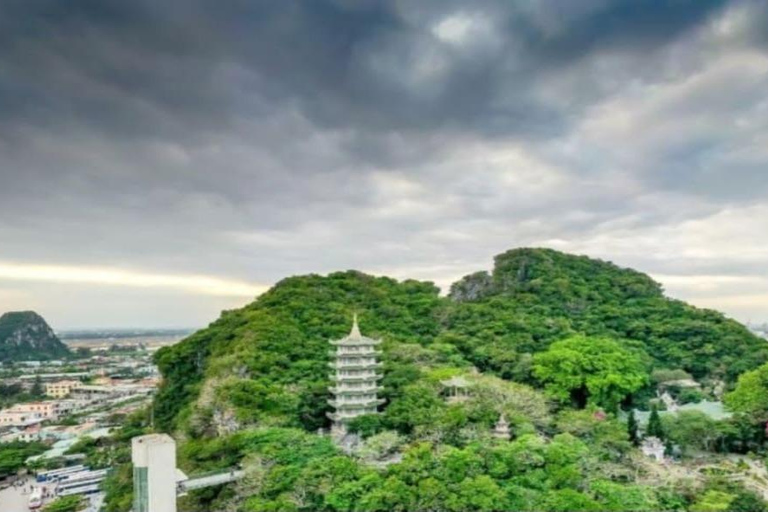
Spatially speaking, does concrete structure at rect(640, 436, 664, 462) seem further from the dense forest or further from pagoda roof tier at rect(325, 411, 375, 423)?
pagoda roof tier at rect(325, 411, 375, 423)

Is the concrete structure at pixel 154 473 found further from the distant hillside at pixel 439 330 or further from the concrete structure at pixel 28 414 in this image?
the concrete structure at pixel 28 414

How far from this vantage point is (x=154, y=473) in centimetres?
1323

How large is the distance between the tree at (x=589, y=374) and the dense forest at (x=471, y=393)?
0.21ft

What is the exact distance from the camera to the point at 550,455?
14391mm

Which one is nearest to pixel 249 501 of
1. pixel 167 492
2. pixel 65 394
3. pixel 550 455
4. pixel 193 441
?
pixel 167 492

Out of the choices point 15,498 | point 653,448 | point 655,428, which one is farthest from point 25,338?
point 653,448

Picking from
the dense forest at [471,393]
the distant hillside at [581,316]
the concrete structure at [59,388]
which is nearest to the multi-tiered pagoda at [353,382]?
the dense forest at [471,393]

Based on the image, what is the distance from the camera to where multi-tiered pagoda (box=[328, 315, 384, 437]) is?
18672mm

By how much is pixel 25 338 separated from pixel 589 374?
84599 mm

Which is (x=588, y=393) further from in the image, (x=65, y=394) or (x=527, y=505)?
(x=65, y=394)

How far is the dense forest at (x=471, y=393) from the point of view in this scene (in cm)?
1369

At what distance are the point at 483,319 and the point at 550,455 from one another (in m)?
15.3

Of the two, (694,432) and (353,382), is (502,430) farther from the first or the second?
(694,432)

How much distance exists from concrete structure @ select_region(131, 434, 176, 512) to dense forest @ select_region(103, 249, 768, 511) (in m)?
1.62
